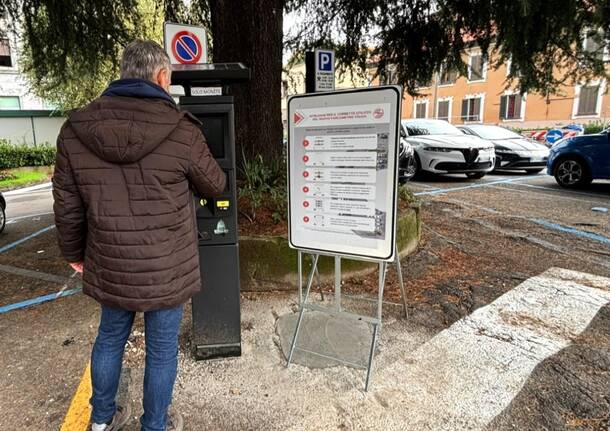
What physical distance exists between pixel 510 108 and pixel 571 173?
Result: 21738mm

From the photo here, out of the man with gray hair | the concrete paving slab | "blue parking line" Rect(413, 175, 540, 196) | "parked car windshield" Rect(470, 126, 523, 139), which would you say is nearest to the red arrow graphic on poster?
the man with gray hair

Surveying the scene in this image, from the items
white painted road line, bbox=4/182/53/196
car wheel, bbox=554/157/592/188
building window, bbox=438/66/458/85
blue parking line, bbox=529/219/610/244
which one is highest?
building window, bbox=438/66/458/85

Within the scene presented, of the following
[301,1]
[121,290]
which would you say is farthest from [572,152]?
[121,290]

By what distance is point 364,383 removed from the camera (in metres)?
2.55

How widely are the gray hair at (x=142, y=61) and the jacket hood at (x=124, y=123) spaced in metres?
0.07

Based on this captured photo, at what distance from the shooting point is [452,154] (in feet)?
31.4

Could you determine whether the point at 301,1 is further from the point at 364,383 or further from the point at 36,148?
the point at 36,148

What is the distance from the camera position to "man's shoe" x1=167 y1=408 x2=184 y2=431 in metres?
2.14

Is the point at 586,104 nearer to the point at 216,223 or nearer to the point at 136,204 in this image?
the point at 216,223

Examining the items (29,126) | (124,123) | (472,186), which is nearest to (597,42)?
(472,186)

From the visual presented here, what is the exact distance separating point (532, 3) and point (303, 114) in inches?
118

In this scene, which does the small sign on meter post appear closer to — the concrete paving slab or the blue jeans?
the concrete paving slab

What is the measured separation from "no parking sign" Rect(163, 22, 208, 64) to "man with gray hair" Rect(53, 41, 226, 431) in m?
2.63

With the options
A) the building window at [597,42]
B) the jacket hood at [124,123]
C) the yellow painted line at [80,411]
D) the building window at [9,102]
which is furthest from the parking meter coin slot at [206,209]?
the building window at [9,102]
